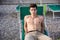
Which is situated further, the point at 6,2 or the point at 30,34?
the point at 6,2

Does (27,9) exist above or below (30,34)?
above

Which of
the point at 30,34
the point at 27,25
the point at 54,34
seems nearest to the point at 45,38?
the point at 30,34

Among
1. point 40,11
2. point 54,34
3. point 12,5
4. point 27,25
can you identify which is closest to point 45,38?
point 27,25

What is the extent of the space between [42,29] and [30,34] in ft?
0.76

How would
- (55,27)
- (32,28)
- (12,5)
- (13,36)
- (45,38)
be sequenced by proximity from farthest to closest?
(12,5), (55,27), (13,36), (32,28), (45,38)

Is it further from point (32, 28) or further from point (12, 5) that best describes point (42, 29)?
point (12, 5)

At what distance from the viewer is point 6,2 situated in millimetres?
7355

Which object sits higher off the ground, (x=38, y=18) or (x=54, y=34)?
(x=38, y=18)

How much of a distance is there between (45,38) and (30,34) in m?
A: 0.22

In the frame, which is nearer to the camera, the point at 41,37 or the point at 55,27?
the point at 41,37

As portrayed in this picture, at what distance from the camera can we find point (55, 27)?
380 centimetres

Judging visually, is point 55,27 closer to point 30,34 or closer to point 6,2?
point 30,34

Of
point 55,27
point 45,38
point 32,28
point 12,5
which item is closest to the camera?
point 45,38

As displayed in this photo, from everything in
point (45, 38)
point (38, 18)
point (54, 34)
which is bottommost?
point (54, 34)
